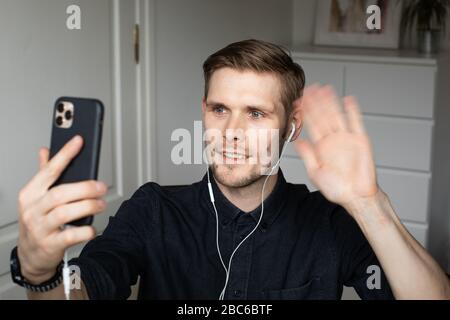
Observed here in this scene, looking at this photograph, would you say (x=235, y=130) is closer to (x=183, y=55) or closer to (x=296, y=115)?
(x=296, y=115)

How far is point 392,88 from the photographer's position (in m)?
3.26

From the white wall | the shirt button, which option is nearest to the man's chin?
the shirt button

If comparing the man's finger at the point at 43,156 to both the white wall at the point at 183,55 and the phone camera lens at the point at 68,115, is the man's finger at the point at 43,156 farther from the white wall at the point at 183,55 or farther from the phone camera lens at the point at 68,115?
the white wall at the point at 183,55

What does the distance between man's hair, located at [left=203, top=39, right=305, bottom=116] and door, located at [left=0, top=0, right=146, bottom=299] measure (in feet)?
2.24

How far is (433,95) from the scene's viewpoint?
3.15 metres

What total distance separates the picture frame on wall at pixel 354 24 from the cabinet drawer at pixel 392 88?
41 cm

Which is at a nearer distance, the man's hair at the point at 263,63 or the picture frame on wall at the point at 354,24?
the man's hair at the point at 263,63

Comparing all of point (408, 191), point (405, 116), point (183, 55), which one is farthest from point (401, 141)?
point (183, 55)

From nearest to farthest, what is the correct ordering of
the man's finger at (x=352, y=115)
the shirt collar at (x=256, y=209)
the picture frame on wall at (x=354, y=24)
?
the man's finger at (x=352, y=115), the shirt collar at (x=256, y=209), the picture frame on wall at (x=354, y=24)

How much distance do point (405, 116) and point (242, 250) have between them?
6.65ft

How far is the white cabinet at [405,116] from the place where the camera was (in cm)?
319

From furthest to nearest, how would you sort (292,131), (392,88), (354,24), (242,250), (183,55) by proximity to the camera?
1. (354,24)
2. (392,88)
3. (183,55)
4. (292,131)
5. (242,250)

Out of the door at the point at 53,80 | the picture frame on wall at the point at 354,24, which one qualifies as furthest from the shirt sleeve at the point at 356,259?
the picture frame on wall at the point at 354,24
